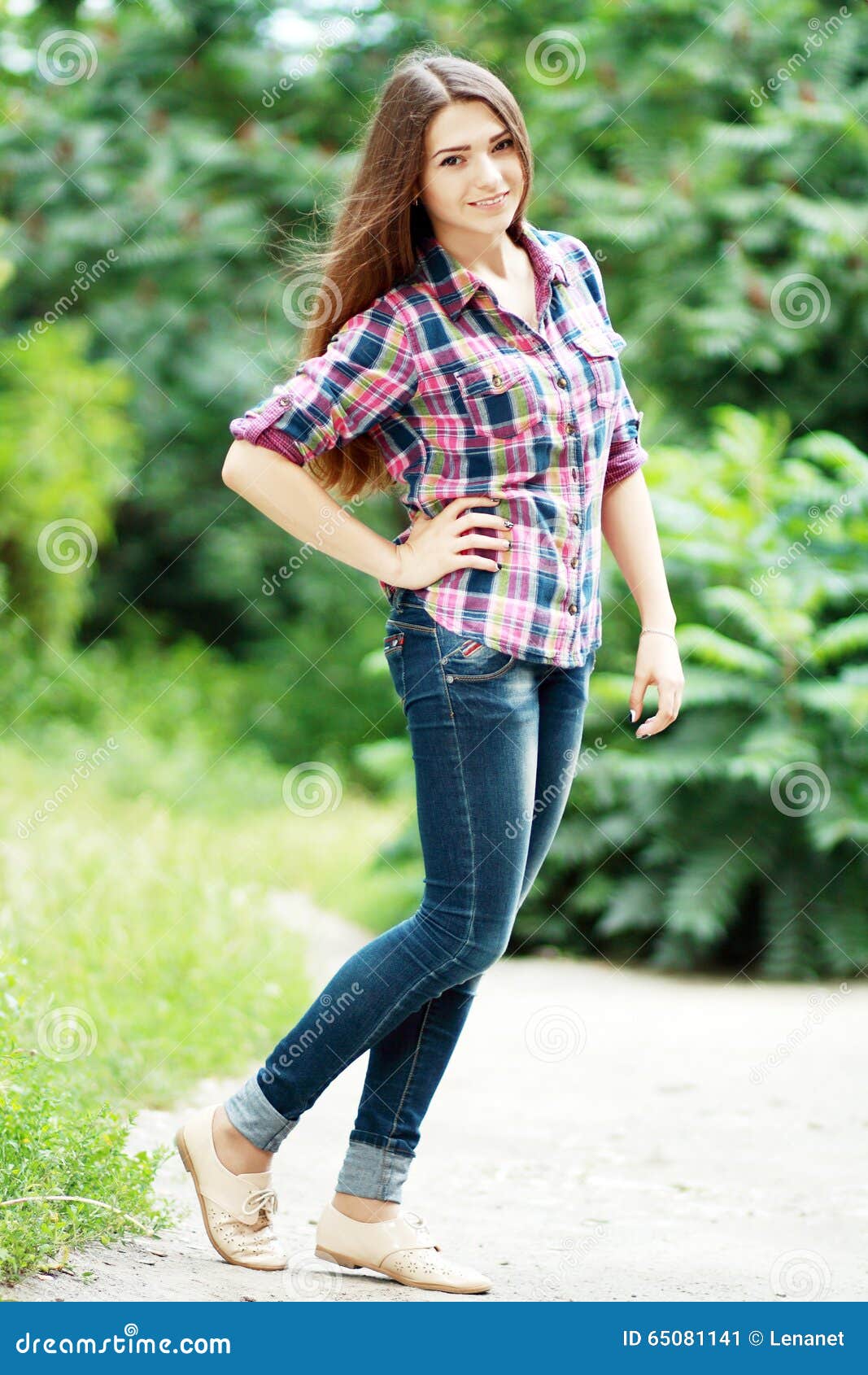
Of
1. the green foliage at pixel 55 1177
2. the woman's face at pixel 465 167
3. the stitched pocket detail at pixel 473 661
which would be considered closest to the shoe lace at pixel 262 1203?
the green foliage at pixel 55 1177

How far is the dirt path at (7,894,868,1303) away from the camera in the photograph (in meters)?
2.29

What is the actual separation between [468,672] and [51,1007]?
1.96 m

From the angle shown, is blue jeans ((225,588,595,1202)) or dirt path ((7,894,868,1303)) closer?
blue jeans ((225,588,595,1202))

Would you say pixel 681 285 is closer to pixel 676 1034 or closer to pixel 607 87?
pixel 607 87

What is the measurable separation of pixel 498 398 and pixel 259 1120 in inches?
45.6

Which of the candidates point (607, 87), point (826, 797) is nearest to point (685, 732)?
point (826, 797)

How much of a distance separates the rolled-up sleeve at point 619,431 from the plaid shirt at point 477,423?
0.51ft

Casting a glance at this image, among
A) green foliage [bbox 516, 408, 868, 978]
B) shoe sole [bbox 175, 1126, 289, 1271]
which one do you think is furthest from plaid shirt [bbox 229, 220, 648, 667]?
green foliage [bbox 516, 408, 868, 978]

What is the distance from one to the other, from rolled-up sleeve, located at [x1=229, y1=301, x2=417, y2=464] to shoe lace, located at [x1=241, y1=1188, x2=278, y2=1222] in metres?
1.15

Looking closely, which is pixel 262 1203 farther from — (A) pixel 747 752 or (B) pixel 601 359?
(A) pixel 747 752

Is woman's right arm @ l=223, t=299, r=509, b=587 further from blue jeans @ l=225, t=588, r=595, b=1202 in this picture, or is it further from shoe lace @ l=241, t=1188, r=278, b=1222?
shoe lace @ l=241, t=1188, r=278, b=1222

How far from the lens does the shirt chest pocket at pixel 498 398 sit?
2.06 meters

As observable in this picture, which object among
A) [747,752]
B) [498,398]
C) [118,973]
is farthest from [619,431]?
[747,752]

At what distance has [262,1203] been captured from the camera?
7.48 ft
